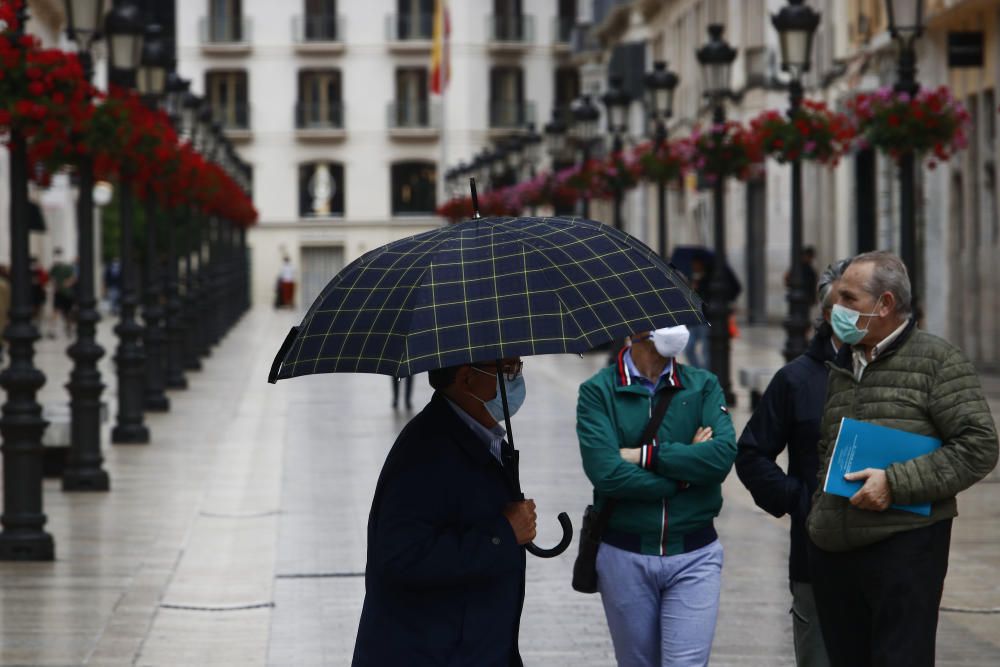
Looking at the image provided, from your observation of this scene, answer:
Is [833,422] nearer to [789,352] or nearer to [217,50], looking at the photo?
[789,352]

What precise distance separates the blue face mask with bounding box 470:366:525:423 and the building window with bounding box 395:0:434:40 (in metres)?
76.2

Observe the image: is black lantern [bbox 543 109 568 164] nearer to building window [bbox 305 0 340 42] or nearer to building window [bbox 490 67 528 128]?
building window [bbox 490 67 528 128]

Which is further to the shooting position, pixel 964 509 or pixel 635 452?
pixel 964 509

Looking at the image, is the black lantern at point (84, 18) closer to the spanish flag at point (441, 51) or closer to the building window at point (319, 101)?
the spanish flag at point (441, 51)

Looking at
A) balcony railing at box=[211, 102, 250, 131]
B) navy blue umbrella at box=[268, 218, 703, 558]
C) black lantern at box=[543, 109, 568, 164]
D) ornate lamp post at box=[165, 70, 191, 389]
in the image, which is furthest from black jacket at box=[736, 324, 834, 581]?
balcony railing at box=[211, 102, 250, 131]

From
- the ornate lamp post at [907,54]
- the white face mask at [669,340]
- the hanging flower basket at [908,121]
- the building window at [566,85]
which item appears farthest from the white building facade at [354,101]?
the white face mask at [669,340]

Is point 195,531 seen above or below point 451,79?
below

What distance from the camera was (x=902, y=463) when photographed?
5.64 metres

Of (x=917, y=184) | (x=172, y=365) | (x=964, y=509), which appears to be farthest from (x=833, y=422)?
(x=917, y=184)

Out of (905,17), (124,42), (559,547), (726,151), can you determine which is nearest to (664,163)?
(726,151)

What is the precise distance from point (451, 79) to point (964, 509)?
219ft

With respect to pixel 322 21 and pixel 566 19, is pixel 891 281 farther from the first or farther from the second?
pixel 322 21

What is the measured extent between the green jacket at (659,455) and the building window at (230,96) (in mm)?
73101

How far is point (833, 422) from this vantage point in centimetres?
590
